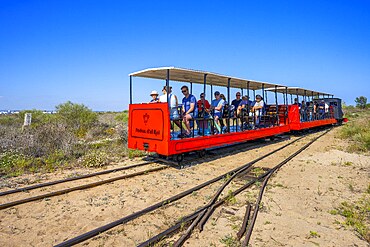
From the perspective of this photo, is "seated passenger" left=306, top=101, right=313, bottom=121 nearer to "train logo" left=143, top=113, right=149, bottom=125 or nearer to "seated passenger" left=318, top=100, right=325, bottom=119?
"seated passenger" left=318, top=100, right=325, bottom=119

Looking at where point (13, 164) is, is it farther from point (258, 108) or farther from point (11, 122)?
point (11, 122)

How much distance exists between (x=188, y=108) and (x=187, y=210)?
14.3 feet

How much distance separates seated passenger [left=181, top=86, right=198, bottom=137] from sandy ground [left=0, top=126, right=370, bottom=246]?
59.8 inches

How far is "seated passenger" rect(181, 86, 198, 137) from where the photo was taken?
26.0ft

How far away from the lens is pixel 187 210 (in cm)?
433

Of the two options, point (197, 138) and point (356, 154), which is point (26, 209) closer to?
point (197, 138)

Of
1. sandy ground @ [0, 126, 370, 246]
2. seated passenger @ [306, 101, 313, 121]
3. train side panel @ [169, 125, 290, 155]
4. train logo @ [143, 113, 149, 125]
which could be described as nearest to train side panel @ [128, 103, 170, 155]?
train logo @ [143, 113, 149, 125]

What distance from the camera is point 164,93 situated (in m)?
8.30

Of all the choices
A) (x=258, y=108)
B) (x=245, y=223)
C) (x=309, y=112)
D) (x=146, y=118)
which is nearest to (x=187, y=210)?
(x=245, y=223)

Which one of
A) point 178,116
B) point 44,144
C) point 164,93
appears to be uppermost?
point 164,93

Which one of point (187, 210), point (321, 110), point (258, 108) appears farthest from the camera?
point (321, 110)

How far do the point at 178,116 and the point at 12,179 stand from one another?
4.66m

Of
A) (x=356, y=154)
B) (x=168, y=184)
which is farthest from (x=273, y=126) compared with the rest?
(x=168, y=184)

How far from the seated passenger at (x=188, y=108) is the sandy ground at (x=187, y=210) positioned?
152 centimetres
